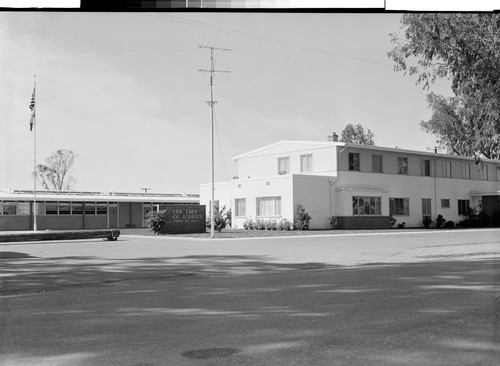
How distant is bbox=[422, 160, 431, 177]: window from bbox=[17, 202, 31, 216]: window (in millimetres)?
28690

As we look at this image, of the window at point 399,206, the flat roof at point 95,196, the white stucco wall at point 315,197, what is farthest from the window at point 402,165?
the flat roof at point 95,196

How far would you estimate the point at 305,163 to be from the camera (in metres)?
36.9

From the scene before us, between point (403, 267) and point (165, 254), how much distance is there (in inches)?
302

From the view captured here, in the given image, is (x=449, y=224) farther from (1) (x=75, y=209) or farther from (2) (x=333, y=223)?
(1) (x=75, y=209)

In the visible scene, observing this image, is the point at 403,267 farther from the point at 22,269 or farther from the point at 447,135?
the point at 447,135

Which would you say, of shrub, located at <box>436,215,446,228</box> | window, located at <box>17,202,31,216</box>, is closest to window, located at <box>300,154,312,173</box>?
shrub, located at <box>436,215,446,228</box>

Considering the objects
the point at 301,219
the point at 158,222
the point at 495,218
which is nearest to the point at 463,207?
the point at 495,218

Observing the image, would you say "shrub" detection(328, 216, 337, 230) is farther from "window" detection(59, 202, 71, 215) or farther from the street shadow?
the street shadow

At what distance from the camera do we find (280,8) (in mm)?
5258

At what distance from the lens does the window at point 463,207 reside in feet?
139

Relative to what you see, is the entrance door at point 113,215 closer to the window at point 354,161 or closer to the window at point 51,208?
the window at point 51,208

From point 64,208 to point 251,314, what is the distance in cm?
Answer: 3760

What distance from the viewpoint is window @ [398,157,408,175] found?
3862 centimetres

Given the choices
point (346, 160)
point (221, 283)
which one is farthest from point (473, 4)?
point (346, 160)
